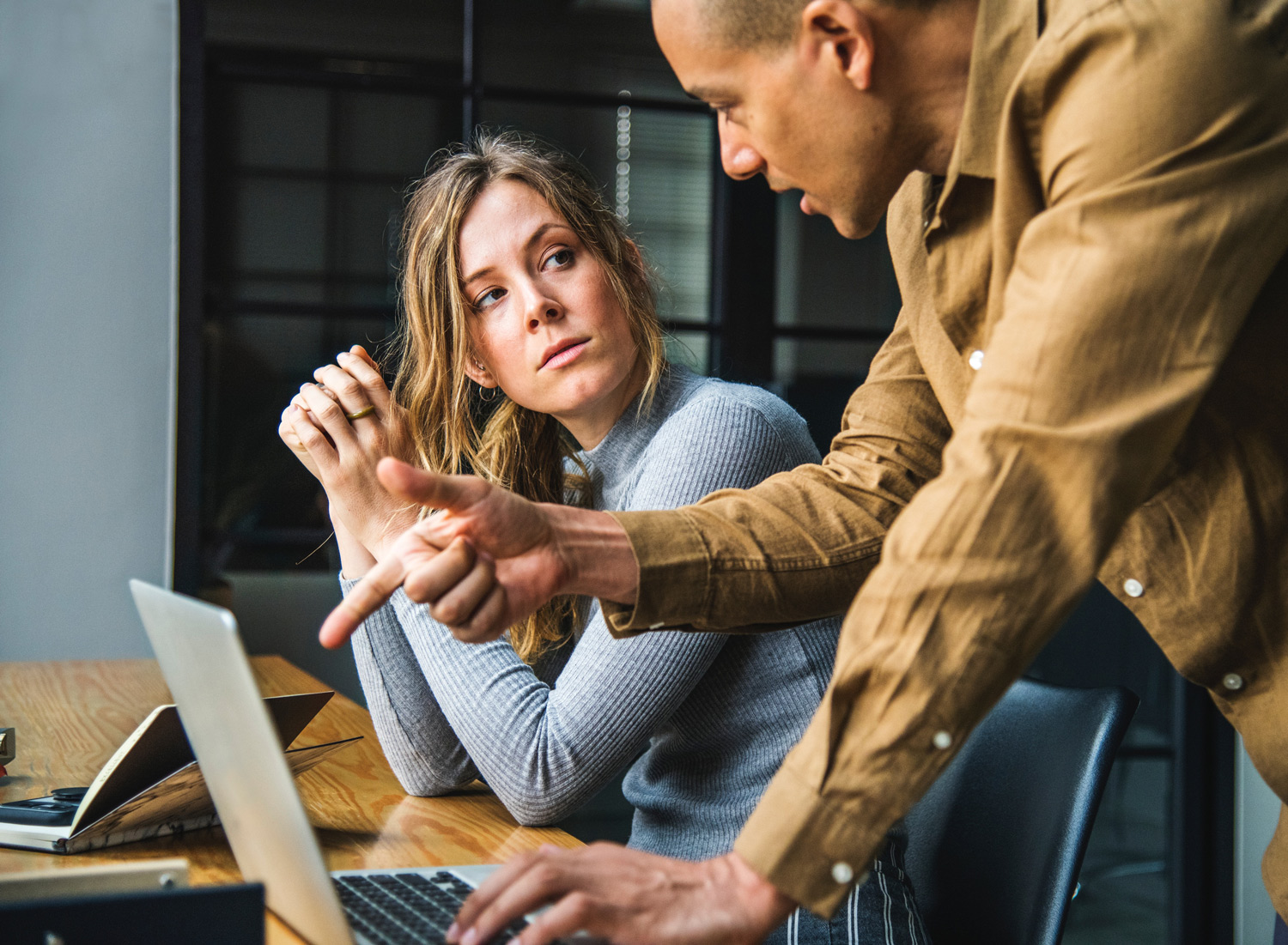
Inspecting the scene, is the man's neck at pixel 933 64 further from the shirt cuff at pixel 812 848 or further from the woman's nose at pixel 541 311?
the woman's nose at pixel 541 311

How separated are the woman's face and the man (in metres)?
0.55

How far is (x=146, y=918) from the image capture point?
0.54 m

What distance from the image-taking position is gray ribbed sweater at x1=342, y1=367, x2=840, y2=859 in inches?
42.1

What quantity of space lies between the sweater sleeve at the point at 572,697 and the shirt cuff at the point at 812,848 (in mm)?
465

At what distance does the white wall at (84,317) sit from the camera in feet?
9.04

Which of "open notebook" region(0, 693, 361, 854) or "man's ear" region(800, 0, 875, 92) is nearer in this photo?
"man's ear" region(800, 0, 875, 92)

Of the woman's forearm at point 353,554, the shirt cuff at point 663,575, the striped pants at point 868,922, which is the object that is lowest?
the striped pants at point 868,922

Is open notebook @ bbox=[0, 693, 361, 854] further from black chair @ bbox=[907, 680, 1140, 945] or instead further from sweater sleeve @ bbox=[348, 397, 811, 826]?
black chair @ bbox=[907, 680, 1140, 945]

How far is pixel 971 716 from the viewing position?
0.61m

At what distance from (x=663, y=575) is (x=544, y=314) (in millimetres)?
606

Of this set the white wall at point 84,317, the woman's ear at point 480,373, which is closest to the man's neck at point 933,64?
the woman's ear at point 480,373

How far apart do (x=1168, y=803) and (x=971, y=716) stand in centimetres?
262

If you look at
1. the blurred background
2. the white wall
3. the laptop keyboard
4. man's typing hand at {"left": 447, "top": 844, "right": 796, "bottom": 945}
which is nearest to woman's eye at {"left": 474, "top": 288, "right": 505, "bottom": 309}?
the laptop keyboard

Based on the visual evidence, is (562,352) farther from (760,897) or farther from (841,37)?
(760,897)
